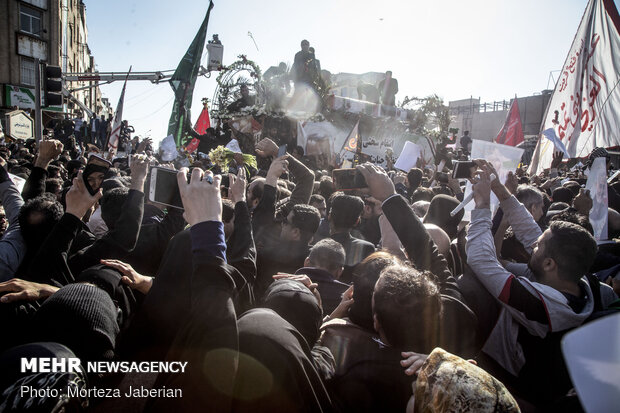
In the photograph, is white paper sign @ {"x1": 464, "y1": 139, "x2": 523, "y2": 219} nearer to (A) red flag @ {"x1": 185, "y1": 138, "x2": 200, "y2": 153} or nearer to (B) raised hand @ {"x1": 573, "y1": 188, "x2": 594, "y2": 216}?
(B) raised hand @ {"x1": 573, "y1": 188, "x2": 594, "y2": 216}

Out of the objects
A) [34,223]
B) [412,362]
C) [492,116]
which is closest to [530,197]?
[412,362]

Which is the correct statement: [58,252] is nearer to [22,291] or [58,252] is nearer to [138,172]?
[22,291]

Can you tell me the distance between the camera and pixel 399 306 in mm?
1448

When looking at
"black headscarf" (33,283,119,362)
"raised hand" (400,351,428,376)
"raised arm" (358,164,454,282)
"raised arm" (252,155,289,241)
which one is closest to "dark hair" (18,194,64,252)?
"black headscarf" (33,283,119,362)

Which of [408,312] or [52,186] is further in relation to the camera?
[52,186]

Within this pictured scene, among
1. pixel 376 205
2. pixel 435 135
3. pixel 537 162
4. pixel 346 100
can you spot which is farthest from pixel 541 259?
pixel 435 135

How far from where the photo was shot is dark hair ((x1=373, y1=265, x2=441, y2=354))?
1.45 metres

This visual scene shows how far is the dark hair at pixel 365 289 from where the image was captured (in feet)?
5.58

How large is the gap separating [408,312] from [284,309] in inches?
20.4

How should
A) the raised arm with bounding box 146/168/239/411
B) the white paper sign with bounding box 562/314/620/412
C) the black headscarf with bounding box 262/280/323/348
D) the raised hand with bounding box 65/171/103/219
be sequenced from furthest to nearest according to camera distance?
the raised hand with bounding box 65/171/103/219 < the black headscarf with bounding box 262/280/323/348 < the raised arm with bounding box 146/168/239/411 < the white paper sign with bounding box 562/314/620/412

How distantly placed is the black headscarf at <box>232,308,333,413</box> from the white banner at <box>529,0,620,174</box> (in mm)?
4788

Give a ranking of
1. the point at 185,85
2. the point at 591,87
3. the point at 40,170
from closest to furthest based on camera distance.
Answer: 1. the point at 40,170
2. the point at 591,87
3. the point at 185,85

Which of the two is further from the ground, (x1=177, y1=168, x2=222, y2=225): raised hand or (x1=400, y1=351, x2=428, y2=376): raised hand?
(x1=177, y1=168, x2=222, y2=225): raised hand

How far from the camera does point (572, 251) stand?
2043 millimetres
